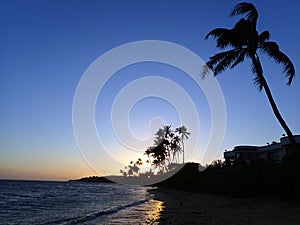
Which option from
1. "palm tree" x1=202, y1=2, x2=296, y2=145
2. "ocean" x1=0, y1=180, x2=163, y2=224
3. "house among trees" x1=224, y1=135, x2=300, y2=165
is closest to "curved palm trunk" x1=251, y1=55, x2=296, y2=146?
"palm tree" x1=202, y1=2, x2=296, y2=145

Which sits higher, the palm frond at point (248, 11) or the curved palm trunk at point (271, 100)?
the palm frond at point (248, 11)

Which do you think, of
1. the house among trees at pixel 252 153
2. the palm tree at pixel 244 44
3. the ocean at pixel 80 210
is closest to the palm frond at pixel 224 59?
the palm tree at pixel 244 44

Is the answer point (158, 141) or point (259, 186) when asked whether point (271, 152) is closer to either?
point (259, 186)

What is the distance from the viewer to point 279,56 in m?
21.1

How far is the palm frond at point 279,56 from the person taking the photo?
68.3ft

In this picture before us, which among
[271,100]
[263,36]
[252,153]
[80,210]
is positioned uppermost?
[263,36]

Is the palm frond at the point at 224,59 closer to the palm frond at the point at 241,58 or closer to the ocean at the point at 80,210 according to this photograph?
the palm frond at the point at 241,58

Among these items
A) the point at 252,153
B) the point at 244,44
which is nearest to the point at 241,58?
the point at 244,44

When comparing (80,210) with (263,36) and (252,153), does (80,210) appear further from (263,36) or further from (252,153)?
(252,153)

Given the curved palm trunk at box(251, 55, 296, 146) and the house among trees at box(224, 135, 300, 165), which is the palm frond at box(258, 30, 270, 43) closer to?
the curved palm trunk at box(251, 55, 296, 146)

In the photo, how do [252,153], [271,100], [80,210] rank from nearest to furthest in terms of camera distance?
[271,100] < [80,210] < [252,153]

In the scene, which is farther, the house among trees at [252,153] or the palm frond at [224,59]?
the house among trees at [252,153]

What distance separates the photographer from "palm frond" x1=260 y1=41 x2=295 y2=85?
20812mm

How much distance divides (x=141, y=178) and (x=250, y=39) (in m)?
130
